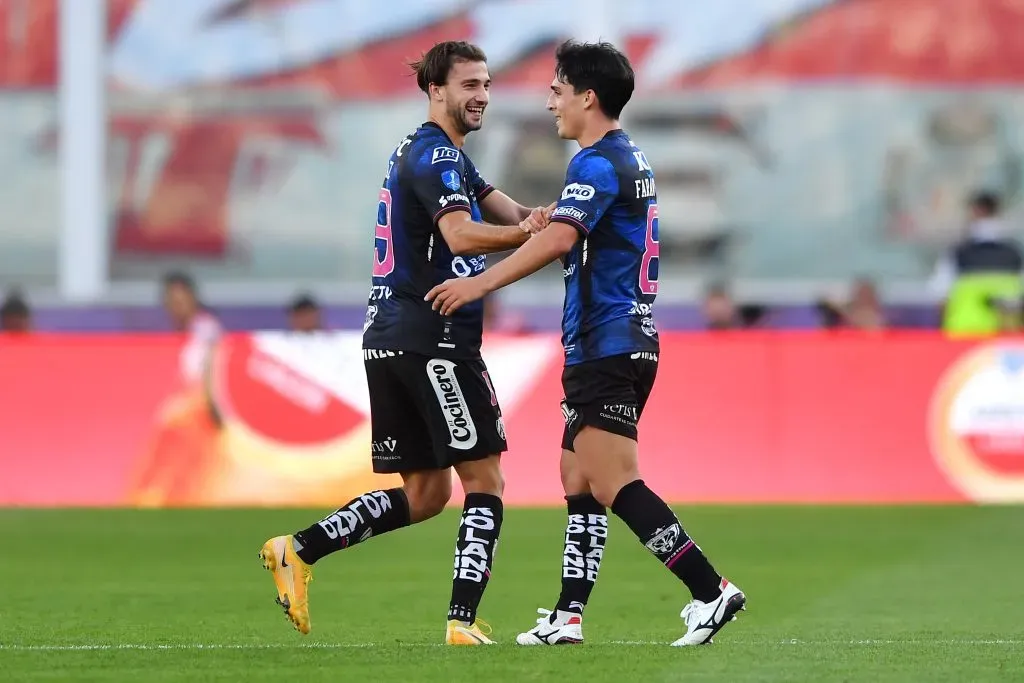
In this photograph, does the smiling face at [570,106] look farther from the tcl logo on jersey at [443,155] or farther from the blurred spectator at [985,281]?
the blurred spectator at [985,281]

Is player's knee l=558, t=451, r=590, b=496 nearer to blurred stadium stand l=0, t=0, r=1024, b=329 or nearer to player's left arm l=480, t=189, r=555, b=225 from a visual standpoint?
player's left arm l=480, t=189, r=555, b=225

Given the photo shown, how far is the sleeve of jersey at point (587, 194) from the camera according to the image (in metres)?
Answer: 6.71

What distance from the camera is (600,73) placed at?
6.87m

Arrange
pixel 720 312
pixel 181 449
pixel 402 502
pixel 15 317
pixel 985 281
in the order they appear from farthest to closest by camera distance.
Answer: pixel 720 312 < pixel 15 317 < pixel 985 281 < pixel 181 449 < pixel 402 502

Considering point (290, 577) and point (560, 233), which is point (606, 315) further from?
point (290, 577)

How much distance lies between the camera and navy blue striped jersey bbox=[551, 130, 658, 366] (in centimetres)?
682

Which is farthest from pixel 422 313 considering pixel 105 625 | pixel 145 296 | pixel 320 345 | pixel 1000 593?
pixel 145 296

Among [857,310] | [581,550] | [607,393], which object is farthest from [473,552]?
[857,310]

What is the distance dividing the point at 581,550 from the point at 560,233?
122 cm

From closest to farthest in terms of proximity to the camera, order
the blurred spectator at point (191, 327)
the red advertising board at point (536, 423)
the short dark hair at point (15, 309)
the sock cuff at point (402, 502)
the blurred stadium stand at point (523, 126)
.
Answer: the sock cuff at point (402, 502), the red advertising board at point (536, 423), the blurred spectator at point (191, 327), the short dark hair at point (15, 309), the blurred stadium stand at point (523, 126)

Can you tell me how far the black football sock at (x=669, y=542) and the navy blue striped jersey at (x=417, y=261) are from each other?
87 centimetres

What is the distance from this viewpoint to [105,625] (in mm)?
7738

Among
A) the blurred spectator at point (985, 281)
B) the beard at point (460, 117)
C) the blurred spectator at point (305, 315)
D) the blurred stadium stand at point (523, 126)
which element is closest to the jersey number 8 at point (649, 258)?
the beard at point (460, 117)

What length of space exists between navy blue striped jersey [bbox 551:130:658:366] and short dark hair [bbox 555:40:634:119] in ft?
0.48
